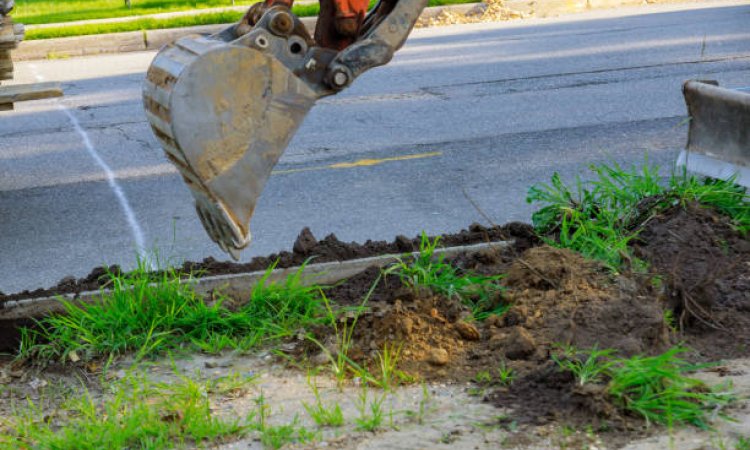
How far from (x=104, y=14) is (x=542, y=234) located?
41.7 ft

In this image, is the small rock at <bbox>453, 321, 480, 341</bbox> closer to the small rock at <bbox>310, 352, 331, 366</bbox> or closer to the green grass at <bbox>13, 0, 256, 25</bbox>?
the small rock at <bbox>310, 352, 331, 366</bbox>

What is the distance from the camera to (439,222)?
22.3 ft

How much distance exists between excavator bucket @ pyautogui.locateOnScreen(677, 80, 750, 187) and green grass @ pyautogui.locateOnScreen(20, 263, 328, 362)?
2.40 meters

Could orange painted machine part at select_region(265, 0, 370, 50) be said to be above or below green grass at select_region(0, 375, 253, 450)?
above

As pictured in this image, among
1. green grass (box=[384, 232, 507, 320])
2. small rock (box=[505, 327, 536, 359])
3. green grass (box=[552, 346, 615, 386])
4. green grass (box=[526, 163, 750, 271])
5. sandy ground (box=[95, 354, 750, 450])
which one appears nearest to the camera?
sandy ground (box=[95, 354, 750, 450])

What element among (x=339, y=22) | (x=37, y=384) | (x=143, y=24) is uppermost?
(x=339, y=22)

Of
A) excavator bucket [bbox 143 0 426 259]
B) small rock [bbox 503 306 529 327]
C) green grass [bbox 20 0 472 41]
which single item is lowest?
green grass [bbox 20 0 472 41]

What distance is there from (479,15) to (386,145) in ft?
27.6

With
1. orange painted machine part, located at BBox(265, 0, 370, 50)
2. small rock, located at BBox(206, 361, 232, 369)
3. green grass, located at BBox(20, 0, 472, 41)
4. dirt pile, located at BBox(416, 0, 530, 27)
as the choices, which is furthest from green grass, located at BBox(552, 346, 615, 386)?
dirt pile, located at BBox(416, 0, 530, 27)

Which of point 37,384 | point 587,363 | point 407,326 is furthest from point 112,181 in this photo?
point 587,363

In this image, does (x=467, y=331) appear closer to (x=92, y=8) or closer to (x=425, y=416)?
(x=425, y=416)

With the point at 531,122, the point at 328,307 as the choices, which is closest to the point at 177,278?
the point at 328,307

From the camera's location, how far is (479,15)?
16766 mm

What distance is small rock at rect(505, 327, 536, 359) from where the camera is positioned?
13.5 ft
